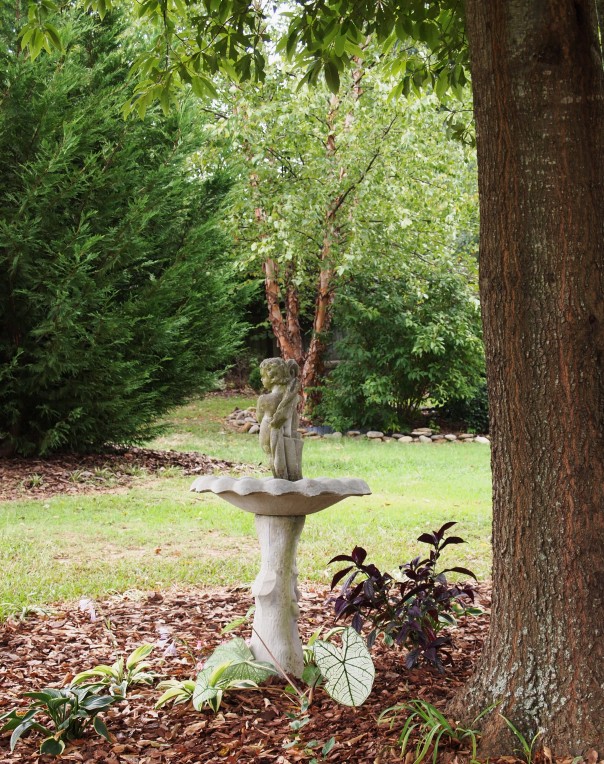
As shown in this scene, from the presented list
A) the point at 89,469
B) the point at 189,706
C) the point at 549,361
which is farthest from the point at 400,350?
the point at 549,361

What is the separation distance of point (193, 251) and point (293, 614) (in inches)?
317

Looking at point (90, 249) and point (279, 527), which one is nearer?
point (279, 527)

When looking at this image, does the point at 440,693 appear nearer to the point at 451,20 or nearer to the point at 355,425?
the point at 451,20

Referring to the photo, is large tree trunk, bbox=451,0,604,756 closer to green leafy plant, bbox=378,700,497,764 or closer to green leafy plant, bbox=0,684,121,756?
green leafy plant, bbox=378,700,497,764

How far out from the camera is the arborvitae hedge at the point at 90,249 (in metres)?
9.38

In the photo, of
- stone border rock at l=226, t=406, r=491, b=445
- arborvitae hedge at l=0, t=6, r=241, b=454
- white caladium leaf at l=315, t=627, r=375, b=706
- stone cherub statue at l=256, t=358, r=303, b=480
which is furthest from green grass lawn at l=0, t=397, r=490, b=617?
stone border rock at l=226, t=406, r=491, b=445

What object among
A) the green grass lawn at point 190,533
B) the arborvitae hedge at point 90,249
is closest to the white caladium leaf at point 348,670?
the green grass lawn at point 190,533

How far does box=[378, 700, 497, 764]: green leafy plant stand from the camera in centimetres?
268

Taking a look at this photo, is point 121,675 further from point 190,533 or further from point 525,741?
point 190,533

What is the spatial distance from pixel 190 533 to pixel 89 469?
3.42 meters

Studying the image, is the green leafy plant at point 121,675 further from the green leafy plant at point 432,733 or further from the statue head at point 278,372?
the statue head at point 278,372

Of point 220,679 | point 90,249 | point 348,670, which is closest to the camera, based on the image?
point 348,670

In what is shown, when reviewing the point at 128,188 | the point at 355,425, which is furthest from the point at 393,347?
the point at 128,188

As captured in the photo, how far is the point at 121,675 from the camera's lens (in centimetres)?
354
